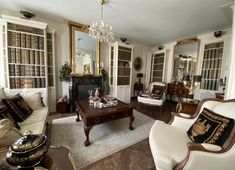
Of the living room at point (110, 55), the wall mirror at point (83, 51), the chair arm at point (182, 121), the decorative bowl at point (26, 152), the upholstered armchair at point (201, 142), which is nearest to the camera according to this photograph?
the decorative bowl at point (26, 152)

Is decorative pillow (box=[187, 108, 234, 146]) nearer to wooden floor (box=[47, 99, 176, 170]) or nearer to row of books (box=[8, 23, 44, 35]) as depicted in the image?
wooden floor (box=[47, 99, 176, 170])

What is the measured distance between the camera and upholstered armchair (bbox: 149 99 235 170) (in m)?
1.10

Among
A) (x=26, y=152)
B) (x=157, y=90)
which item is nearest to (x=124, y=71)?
(x=157, y=90)

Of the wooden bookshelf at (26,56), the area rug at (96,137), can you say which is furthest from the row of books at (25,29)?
the area rug at (96,137)

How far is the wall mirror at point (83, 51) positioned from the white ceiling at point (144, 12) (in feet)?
1.09

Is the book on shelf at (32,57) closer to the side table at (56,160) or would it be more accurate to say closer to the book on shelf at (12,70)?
the book on shelf at (12,70)

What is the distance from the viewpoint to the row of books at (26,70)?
297 cm

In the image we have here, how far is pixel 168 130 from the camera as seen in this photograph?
1.70m

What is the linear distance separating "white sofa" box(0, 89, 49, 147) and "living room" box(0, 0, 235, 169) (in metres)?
0.03

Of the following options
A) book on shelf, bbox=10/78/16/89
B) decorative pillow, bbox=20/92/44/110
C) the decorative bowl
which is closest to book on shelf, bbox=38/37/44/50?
book on shelf, bbox=10/78/16/89

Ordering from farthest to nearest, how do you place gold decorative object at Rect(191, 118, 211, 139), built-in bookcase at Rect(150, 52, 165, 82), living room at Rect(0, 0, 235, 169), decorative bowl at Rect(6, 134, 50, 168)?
built-in bookcase at Rect(150, 52, 165, 82) < living room at Rect(0, 0, 235, 169) < gold decorative object at Rect(191, 118, 211, 139) < decorative bowl at Rect(6, 134, 50, 168)

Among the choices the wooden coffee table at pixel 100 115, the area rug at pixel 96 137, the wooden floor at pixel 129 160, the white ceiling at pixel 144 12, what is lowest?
the wooden floor at pixel 129 160

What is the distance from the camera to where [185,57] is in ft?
16.8

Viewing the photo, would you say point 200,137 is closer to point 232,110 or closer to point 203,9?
point 232,110
